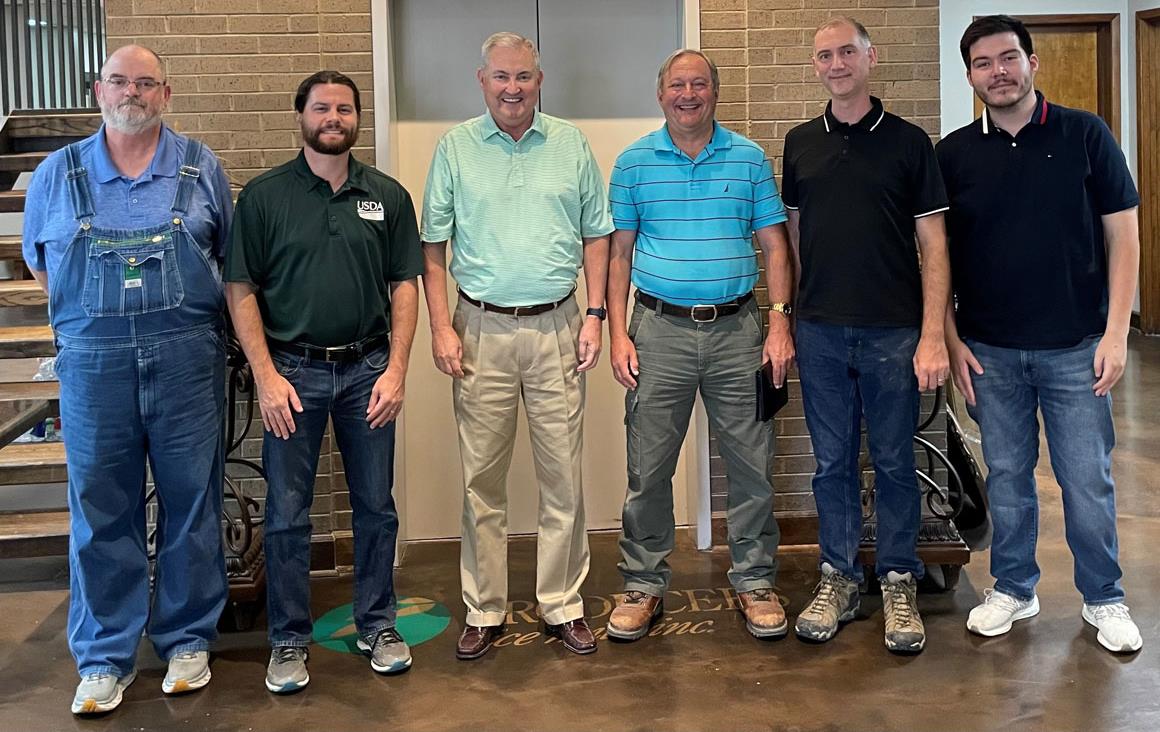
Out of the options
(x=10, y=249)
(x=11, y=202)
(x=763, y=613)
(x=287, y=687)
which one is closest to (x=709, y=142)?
(x=763, y=613)

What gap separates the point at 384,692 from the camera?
3414 mm

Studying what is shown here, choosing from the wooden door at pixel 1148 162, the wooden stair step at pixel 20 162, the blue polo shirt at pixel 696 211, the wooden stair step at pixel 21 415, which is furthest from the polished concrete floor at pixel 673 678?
the wooden door at pixel 1148 162

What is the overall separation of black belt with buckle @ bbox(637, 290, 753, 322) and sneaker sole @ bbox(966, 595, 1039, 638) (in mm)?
Result: 1250

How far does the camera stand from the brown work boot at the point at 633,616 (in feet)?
12.3

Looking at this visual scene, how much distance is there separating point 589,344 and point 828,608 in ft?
3.73

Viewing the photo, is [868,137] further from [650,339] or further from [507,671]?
[507,671]

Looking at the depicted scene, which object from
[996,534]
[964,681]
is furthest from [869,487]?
[964,681]

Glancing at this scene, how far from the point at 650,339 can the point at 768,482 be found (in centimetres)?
60

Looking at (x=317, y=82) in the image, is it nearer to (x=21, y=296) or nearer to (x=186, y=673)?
(x=186, y=673)

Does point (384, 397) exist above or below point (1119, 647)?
above

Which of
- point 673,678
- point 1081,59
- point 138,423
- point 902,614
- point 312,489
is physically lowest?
point 673,678

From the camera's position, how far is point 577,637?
3.68 meters

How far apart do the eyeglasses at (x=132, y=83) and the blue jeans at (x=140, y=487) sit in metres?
0.68

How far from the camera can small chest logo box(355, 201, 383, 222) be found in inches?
133
